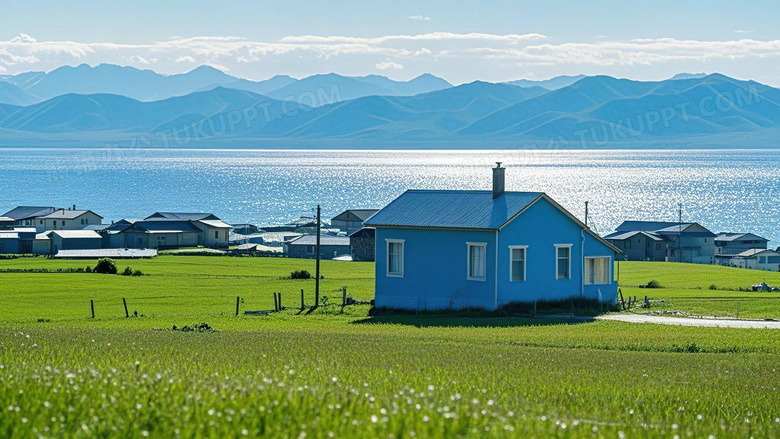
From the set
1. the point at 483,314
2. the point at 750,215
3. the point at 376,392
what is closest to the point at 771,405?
the point at 376,392

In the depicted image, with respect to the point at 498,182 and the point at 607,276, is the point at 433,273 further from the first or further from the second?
the point at 607,276

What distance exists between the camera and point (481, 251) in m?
40.9

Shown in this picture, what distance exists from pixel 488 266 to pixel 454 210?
3551 millimetres

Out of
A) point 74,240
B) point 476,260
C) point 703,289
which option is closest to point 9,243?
point 74,240

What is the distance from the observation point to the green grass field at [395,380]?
8.50 meters

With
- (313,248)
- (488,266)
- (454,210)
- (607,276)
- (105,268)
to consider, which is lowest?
(105,268)

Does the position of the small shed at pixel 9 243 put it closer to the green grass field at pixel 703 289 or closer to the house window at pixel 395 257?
the green grass field at pixel 703 289

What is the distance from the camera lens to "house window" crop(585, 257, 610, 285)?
148 feet

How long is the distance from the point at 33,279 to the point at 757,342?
49773 millimetres

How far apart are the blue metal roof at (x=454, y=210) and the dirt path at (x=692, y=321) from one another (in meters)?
6.18

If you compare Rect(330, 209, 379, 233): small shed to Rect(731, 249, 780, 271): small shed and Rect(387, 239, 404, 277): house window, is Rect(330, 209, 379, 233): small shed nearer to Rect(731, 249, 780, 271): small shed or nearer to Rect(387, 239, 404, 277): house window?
Rect(731, 249, 780, 271): small shed

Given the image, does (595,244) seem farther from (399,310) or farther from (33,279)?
(33,279)

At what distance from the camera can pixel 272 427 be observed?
27.2 ft

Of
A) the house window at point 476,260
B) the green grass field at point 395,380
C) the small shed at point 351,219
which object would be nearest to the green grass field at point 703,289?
the house window at point 476,260
